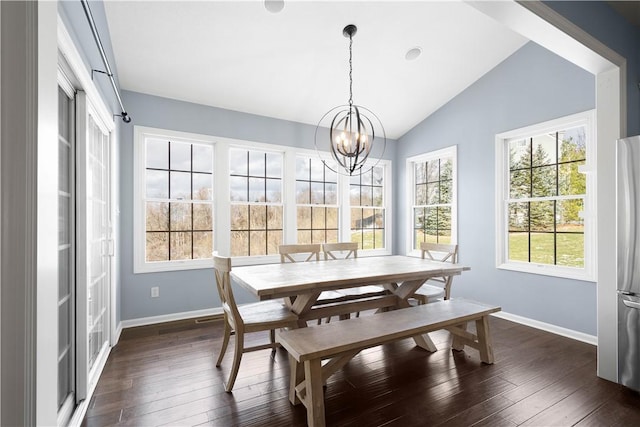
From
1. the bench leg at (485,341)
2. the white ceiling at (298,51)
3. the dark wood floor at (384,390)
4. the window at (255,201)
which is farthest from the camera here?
the window at (255,201)

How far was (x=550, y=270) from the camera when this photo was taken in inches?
130

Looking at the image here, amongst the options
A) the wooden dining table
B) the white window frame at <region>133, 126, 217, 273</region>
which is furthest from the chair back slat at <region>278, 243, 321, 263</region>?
the white window frame at <region>133, 126, 217, 273</region>

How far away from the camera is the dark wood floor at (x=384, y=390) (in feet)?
6.07

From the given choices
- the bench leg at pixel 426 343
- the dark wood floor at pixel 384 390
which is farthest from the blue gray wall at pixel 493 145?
the bench leg at pixel 426 343

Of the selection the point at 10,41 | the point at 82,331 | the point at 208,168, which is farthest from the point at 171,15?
the point at 82,331

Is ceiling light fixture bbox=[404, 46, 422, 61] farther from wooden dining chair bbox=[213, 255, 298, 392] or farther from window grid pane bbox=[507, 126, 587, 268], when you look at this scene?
wooden dining chair bbox=[213, 255, 298, 392]

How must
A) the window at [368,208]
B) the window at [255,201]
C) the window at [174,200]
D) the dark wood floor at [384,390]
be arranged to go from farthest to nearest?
the window at [368,208] < the window at [255,201] < the window at [174,200] < the dark wood floor at [384,390]

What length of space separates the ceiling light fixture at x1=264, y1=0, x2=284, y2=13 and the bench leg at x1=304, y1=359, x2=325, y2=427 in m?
2.74

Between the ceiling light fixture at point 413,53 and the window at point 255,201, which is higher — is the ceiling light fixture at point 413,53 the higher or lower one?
the higher one

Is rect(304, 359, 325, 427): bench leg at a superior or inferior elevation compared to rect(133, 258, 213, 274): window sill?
inferior

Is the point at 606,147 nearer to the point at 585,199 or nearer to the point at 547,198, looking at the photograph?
the point at 585,199

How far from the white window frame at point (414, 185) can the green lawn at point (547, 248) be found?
748 mm

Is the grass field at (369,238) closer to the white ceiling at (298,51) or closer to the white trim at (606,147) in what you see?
the white ceiling at (298,51)

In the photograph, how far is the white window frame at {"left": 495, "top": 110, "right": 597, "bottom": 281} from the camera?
118 inches
